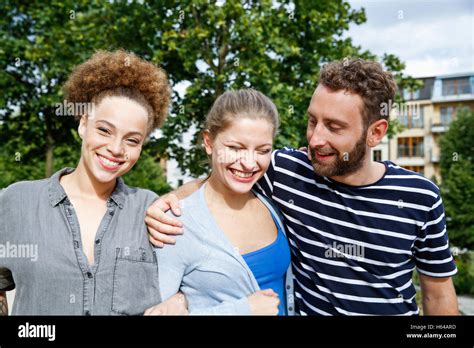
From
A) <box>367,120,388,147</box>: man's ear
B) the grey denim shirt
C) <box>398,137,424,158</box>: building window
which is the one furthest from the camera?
<box>398,137,424,158</box>: building window

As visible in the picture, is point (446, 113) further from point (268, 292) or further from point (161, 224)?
point (161, 224)

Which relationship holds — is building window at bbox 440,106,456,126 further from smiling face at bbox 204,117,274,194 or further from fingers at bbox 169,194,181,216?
fingers at bbox 169,194,181,216

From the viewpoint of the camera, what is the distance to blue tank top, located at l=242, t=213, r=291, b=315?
1.86m

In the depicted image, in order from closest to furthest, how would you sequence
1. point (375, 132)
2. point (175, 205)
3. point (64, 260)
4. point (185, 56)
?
point (64, 260)
point (175, 205)
point (375, 132)
point (185, 56)

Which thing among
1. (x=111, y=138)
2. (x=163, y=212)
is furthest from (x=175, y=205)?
(x=111, y=138)

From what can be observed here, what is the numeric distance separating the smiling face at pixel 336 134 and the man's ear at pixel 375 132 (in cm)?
8

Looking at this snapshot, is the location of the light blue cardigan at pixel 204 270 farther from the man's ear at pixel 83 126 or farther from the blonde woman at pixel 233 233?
the man's ear at pixel 83 126

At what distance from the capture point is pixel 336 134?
2047 millimetres

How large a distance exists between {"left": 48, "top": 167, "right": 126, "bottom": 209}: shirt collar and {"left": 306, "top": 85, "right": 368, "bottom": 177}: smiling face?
86cm

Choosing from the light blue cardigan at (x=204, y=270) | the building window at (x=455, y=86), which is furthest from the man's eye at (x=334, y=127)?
the building window at (x=455, y=86)

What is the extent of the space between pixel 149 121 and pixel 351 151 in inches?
35.7

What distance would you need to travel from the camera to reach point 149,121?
1.95 meters

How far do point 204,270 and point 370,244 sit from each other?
724 mm

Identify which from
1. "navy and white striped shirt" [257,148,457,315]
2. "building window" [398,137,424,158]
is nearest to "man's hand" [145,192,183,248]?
"navy and white striped shirt" [257,148,457,315]
